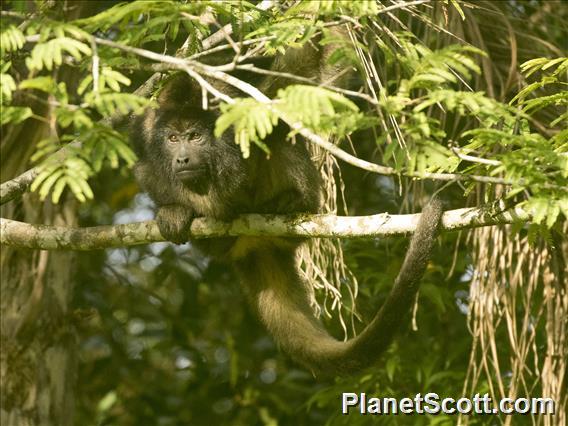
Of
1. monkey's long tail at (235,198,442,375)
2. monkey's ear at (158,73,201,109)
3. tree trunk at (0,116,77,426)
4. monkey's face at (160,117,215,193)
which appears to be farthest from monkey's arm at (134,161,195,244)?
tree trunk at (0,116,77,426)

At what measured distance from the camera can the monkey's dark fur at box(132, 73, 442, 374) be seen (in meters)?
5.26

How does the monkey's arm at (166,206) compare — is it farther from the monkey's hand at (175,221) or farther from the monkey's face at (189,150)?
the monkey's face at (189,150)

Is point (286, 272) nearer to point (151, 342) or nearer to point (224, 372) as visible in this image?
point (224, 372)

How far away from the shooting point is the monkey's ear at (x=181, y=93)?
551 centimetres

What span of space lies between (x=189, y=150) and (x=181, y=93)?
1.37ft

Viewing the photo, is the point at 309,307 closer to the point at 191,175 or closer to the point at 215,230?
the point at 215,230

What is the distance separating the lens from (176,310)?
8297 millimetres

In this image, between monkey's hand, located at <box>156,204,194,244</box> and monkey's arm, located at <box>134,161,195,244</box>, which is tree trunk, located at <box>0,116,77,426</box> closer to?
monkey's arm, located at <box>134,161,195,244</box>

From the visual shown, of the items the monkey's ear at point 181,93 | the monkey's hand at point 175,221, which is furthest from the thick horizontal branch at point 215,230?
the monkey's ear at point 181,93

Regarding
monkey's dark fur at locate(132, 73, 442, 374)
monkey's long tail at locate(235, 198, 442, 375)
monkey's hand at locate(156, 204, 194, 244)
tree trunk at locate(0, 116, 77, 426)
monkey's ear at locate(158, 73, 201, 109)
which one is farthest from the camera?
tree trunk at locate(0, 116, 77, 426)

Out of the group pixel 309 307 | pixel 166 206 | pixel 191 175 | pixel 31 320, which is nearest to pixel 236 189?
pixel 191 175

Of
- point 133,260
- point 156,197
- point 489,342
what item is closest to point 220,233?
point 156,197

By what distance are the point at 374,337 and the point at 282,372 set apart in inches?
134

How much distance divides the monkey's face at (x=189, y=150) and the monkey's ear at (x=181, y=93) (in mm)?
123
